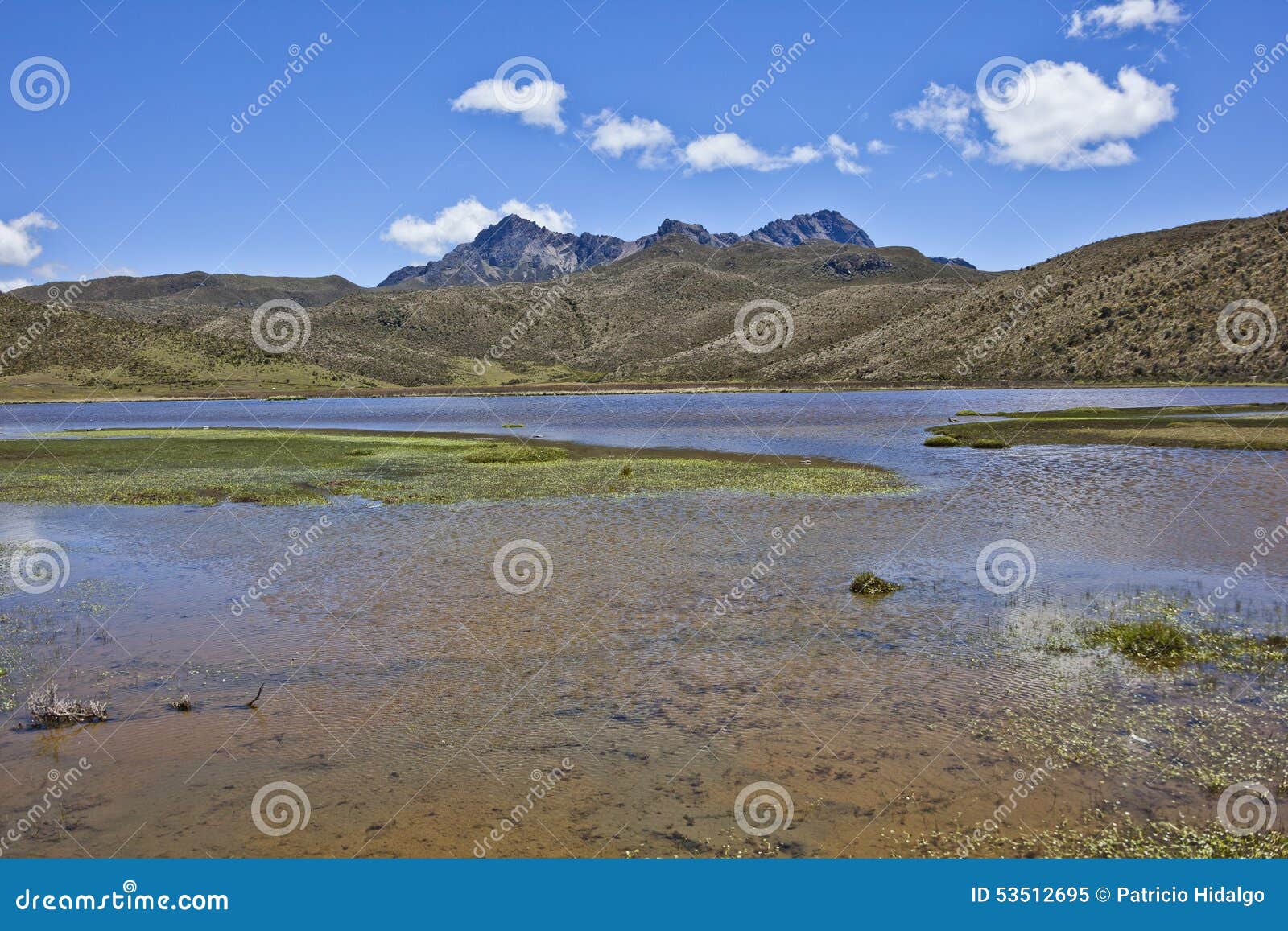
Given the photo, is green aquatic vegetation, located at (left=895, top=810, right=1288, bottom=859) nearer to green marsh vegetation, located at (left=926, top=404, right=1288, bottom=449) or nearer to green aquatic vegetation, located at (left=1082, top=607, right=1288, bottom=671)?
green aquatic vegetation, located at (left=1082, top=607, right=1288, bottom=671)

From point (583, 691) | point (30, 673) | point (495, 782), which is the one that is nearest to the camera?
point (495, 782)

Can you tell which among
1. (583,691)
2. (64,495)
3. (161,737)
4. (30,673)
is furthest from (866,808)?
(64,495)

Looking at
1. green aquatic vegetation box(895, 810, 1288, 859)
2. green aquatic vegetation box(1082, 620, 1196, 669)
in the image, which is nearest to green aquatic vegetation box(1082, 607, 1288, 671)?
green aquatic vegetation box(1082, 620, 1196, 669)

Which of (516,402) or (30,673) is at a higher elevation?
(516,402)

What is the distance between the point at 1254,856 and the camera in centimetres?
793

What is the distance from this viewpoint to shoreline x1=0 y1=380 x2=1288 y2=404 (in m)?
99.0

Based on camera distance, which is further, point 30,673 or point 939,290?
point 939,290

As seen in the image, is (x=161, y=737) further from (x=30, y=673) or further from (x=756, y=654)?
(x=756, y=654)

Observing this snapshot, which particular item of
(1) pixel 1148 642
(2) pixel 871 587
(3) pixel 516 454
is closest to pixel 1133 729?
(1) pixel 1148 642

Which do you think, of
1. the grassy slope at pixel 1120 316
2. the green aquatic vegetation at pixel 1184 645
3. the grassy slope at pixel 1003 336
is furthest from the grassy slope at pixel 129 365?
the green aquatic vegetation at pixel 1184 645

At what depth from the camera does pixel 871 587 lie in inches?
698

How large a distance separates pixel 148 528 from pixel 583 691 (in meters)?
20.5

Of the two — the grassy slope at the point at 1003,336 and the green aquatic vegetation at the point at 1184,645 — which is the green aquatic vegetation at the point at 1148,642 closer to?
the green aquatic vegetation at the point at 1184,645

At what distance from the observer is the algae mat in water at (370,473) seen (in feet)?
110
